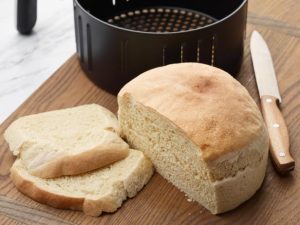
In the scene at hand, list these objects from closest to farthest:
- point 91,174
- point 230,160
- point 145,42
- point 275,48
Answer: point 230,160 < point 91,174 < point 145,42 < point 275,48

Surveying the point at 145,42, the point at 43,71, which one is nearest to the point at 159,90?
the point at 145,42

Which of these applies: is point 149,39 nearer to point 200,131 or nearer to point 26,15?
point 200,131

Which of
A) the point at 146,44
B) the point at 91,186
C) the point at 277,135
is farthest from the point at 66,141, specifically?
the point at 277,135

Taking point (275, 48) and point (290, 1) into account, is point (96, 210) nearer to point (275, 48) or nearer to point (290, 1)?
point (275, 48)

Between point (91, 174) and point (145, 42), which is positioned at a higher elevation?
point (145, 42)

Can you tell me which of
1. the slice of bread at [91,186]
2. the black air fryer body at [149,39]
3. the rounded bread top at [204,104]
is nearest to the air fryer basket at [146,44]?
the black air fryer body at [149,39]

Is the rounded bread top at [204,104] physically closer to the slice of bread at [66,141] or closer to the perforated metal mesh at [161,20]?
the slice of bread at [66,141]

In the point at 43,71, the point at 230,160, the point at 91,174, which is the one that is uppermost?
the point at 230,160
